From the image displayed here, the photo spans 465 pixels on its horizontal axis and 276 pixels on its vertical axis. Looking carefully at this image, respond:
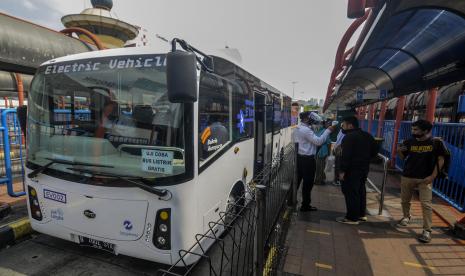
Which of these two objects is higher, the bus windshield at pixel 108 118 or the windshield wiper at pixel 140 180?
the bus windshield at pixel 108 118

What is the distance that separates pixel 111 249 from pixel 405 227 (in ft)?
15.1

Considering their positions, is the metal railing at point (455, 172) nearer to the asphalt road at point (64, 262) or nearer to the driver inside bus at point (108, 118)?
the asphalt road at point (64, 262)

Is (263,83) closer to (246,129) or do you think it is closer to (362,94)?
(246,129)

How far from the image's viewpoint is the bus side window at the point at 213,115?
296 centimetres

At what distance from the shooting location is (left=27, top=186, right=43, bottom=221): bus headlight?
3.12 metres

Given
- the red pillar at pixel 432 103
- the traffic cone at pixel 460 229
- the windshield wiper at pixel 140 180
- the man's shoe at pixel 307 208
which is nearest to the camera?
the windshield wiper at pixel 140 180

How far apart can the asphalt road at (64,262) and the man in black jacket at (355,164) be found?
323cm

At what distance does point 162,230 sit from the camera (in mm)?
2570

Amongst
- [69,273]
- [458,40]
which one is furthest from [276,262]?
[458,40]

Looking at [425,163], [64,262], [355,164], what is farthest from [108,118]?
[425,163]

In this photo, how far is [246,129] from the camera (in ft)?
15.7

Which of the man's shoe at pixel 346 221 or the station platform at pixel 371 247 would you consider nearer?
the station platform at pixel 371 247

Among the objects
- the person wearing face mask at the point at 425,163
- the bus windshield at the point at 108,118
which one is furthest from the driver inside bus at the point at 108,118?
the person wearing face mask at the point at 425,163

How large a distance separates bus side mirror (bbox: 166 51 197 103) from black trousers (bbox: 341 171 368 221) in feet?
11.0
